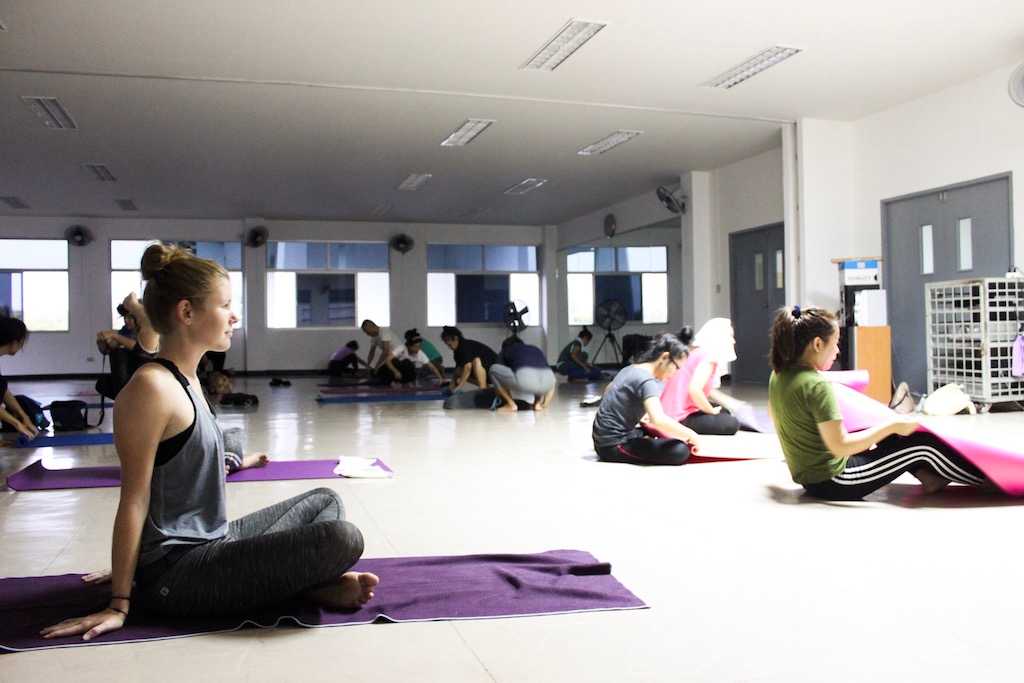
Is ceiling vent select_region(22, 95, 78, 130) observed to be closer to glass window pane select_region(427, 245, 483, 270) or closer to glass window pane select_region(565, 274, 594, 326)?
glass window pane select_region(427, 245, 483, 270)

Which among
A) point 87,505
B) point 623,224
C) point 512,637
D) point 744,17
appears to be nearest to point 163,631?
point 512,637

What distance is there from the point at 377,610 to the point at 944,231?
25.9 ft

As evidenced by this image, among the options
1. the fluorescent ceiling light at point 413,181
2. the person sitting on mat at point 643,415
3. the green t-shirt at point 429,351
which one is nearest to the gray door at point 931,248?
the person sitting on mat at point 643,415

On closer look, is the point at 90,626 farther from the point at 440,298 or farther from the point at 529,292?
the point at 529,292

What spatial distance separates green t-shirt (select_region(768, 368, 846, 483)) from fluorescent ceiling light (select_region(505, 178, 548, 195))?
31.4ft

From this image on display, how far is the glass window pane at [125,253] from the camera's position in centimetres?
1662

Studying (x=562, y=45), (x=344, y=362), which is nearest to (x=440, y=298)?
(x=344, y=362)

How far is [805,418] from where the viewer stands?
3.73m

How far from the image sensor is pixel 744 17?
6.40 m

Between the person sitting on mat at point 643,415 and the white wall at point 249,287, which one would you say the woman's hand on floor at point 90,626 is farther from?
the white wall at point 249,287

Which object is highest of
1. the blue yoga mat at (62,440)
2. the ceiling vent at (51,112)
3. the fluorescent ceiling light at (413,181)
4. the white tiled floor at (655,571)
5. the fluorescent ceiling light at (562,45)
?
the fluorescent ceiling light at (413,181)

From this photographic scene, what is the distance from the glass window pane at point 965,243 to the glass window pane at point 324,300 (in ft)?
38.8

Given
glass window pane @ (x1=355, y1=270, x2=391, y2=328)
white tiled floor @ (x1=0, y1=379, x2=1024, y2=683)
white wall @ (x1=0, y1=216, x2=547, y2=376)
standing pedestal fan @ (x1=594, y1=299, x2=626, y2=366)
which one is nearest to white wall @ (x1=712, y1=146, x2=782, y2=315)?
standing pedestal fan @ (x1=594, y1=299, x2=626, y2=366)

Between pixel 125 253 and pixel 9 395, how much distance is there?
36.2 ft
